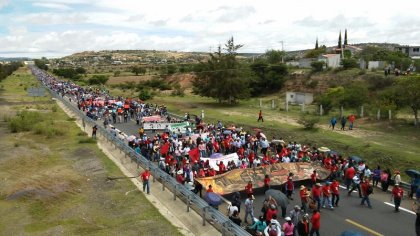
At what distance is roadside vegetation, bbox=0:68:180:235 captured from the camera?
45.9 ft

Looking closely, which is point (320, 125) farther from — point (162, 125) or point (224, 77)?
point (224, 77)

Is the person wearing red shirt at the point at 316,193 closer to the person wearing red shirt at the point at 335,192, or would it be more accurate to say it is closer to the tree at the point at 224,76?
the person wearing red shirt at the point at 335,192

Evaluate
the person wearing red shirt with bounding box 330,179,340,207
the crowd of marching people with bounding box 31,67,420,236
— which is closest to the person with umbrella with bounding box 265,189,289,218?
the crowd of marching people with bounding box 31,67,420,236

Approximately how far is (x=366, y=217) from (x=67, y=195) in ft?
39.8

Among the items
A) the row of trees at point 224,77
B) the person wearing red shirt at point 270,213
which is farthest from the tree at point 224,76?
the person wearing red shirt at point 270,213

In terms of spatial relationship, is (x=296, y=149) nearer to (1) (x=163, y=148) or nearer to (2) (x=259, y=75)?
(1) (x=163, y=148)

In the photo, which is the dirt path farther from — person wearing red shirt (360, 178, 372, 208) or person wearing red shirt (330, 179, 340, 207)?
person wearing red shirt (330, 179, 340, 207)

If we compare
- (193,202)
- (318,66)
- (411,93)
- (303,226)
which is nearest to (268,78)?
(318,66)

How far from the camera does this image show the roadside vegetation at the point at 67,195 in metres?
14.0

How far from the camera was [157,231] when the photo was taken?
44.7 feet

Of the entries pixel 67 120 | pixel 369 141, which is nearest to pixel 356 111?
pixel 369 141

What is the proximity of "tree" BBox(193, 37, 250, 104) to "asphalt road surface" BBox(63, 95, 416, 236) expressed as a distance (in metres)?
32.1

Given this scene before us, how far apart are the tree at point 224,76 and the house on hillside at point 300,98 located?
5.90 meters

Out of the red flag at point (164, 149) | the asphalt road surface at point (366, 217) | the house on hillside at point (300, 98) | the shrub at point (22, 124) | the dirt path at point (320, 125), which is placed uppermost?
the house on hillside at point (300, 98)
